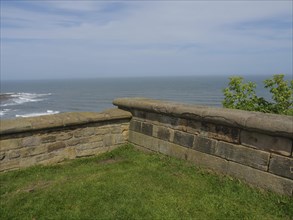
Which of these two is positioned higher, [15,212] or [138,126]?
[138,126]

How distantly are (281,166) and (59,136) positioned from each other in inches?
167

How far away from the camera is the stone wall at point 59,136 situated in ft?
17.7

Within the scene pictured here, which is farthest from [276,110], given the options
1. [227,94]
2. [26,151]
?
[26,151]

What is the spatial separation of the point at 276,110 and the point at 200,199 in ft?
13.8

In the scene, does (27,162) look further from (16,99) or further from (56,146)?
(16,99)

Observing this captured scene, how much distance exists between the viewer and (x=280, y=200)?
4.11 meters

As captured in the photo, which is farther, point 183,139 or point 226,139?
point 183,139

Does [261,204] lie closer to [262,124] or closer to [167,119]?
[262,124]

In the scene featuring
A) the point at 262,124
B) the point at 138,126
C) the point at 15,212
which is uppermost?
the point at 262,124

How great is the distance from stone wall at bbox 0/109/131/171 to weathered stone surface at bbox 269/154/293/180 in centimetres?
368

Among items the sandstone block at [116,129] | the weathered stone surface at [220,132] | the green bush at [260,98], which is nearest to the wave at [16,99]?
the sandstone block at [116,129]

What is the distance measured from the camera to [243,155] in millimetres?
4637

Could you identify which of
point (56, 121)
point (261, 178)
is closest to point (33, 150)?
point (56, 121)

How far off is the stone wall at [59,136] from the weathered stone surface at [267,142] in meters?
3.21
